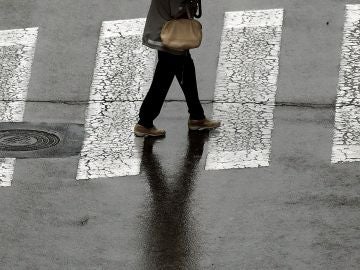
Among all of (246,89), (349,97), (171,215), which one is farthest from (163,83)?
(171,215)

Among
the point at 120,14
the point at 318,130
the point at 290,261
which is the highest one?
the point at 120,14

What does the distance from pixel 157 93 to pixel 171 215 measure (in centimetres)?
218

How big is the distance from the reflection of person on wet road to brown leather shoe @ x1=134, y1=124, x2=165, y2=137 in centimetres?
6

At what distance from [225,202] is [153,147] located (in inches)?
64.8

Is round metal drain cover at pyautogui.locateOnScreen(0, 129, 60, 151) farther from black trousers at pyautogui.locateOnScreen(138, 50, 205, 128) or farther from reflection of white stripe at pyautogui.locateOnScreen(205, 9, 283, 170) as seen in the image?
reflection of white stripe at pyautogui.locateOnScreen(205, 9, 283, 170)

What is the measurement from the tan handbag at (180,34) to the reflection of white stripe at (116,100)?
3.68 feet

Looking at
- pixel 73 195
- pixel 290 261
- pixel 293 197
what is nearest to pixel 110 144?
pixel 73 195

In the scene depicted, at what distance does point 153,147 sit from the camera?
13.5m

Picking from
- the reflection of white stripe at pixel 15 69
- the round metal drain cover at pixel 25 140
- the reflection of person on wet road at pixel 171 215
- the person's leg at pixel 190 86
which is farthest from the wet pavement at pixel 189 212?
the reflection of white stripe at pixel 15 69

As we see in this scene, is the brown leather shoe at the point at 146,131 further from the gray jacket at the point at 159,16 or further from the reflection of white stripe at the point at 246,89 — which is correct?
the gray jacket at the point at 159,16

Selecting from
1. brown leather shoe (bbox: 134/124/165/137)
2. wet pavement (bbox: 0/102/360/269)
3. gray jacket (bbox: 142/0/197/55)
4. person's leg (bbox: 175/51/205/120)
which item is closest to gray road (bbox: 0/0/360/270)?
wet pavement (bbox: 0/102/360/269)

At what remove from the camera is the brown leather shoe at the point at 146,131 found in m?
13.7

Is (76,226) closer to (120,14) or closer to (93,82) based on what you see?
(93,82)

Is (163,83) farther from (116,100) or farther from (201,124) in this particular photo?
(116,100)
